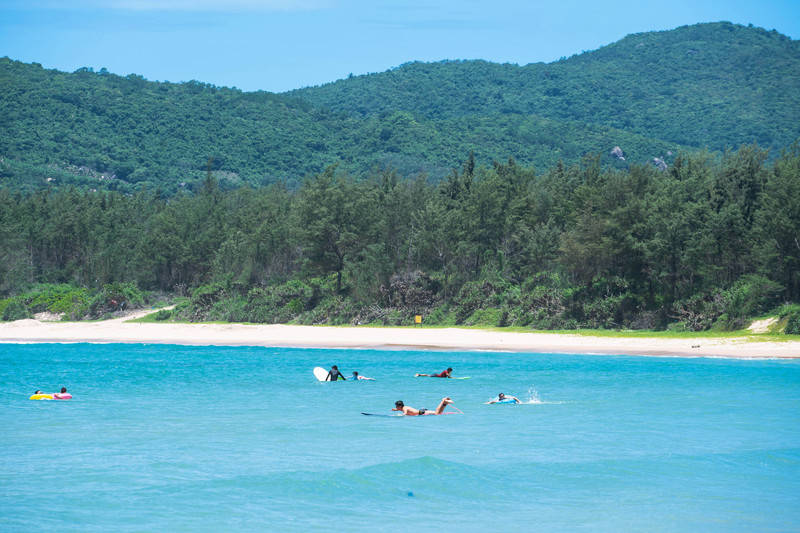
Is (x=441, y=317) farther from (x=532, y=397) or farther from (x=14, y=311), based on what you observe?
(x=14, y=311)

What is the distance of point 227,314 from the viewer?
201ft

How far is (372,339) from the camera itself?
4800 cm

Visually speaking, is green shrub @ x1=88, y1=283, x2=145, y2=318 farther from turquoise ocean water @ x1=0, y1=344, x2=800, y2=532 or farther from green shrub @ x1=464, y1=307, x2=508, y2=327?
turquoise ocean water @ x1=0, y1=344, x2=800, y2=532

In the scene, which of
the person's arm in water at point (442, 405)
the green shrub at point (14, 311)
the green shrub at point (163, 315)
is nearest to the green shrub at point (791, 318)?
the person's arm in water at point (442, 405)

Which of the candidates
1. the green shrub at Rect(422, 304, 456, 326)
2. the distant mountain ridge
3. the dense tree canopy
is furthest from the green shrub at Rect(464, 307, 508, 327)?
the distant mountain ridge

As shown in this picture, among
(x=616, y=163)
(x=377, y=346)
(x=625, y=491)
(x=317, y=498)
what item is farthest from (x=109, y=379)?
(x=616, y=163)

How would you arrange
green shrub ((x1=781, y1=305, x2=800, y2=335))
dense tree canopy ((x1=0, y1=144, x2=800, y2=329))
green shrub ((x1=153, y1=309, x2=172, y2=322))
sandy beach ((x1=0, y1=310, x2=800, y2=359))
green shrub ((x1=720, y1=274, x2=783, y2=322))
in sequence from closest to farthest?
sandy beach ((x1=0, y1=310, x2=800, y2=359)), green shrub ((x1=781, y1=305, x2=800, y2=335)), green shrub ((x1=720, y1=274, x2=783, y2=322)), dense tree canopy ((x1=0, y1=144, x2=800, y2=329)), green shrub ((x1=153, y1=309, x2=172, y2=322))

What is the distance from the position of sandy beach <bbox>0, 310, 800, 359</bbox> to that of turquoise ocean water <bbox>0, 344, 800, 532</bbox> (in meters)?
3.73

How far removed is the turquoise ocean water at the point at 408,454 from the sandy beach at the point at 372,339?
147 inches

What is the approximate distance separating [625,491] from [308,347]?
109 ft

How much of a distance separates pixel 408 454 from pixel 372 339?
29148 millimetres

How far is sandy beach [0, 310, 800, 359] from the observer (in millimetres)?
37156

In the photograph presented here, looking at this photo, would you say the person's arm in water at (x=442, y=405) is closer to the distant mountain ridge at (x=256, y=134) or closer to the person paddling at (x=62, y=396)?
the person paddling at (x=62, y=396)

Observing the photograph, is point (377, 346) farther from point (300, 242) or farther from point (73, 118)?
point (73, 118)
